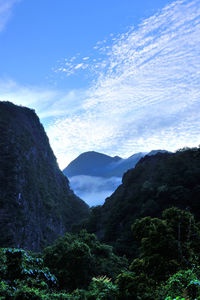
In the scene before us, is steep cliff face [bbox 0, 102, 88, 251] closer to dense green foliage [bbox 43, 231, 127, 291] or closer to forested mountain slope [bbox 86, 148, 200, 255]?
forested mountain slope [bbox 86, 148, 200, 255]

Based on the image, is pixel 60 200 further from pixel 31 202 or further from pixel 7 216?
pixel 7 216

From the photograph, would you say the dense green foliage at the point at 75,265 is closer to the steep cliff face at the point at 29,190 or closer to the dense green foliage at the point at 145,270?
the dense green foliage at the point at 145,270

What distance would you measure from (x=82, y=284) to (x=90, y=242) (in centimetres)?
481

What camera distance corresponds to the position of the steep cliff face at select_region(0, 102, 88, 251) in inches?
1875

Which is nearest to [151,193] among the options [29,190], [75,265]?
[75,265]

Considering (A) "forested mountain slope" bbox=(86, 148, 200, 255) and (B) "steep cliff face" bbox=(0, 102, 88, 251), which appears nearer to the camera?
(A) "forested mountain slope" bbox=(86, 148, 200, 255)

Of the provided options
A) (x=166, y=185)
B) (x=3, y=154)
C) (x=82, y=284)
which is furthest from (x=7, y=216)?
(x=82, y=284)

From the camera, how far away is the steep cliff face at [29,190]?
47.6 metres

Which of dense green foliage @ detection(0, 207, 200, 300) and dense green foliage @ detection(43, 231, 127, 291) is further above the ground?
dense green foliage @ detection(0, 207, 200, 300)

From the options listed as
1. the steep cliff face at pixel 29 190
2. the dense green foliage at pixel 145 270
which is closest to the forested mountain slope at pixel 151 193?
the steep cliff face at pixel 29 190

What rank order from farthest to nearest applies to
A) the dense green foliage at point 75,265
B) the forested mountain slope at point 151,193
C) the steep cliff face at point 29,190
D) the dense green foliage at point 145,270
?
the steep cliff face at point 29,190 < the forested mountain slope at point 151,193 < the dense green foliage at point 75,265 < the dense green foliage at point 145,270

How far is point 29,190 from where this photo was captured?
61.3 m

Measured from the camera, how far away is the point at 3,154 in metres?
58.7

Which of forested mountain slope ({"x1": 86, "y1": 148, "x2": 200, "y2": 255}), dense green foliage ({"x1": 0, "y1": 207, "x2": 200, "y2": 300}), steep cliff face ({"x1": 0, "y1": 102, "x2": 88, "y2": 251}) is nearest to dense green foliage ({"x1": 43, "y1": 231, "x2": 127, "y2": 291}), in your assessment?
dense green foliage ({"x1": 0, "y1": 207, "x2": 200, "y2": 300})
